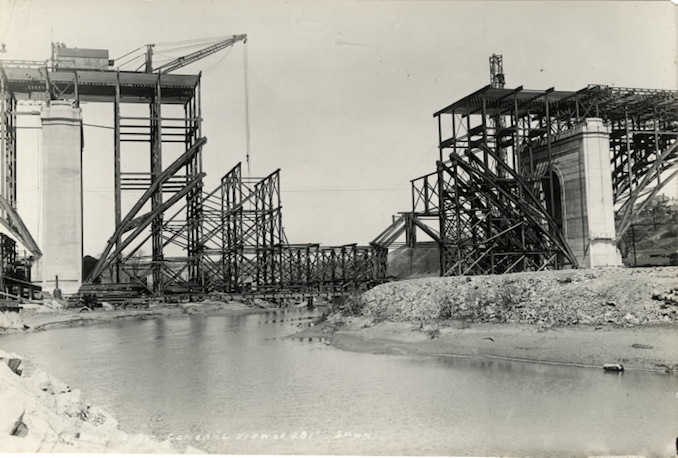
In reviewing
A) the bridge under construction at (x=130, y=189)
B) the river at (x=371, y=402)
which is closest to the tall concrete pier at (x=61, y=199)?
the bridge under construction at (x=130, y=189)

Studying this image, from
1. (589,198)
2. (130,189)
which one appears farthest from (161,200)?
(589,198)

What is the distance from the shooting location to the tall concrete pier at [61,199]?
43781 mm

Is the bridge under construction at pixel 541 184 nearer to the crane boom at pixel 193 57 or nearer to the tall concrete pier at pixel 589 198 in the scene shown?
the tall concrete pier at pixel 589 198

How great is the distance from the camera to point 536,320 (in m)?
21.2

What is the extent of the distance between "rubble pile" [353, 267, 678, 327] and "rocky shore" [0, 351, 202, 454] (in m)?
14.8

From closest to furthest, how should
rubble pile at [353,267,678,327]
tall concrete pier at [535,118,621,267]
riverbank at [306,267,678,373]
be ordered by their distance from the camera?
1. riverbank at [306,267,678,373]
2. rubble pile at [353,267,678,327]
3. tall concrete pier at [535,118,621,267]

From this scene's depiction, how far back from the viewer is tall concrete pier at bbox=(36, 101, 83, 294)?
43.8m

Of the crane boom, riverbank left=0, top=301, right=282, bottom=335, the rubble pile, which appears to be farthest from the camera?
the crane boom

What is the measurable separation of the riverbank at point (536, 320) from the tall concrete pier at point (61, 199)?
24.3 meters

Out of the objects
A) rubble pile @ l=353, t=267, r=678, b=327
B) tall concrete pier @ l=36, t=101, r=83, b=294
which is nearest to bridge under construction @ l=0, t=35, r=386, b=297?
tall concrete pier @ l=36, t=101, r=83, b=294

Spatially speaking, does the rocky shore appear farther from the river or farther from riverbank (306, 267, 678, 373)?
riverbank (306, 267, 678, 373)

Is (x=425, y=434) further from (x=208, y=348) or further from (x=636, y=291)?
(x=208, y=348)

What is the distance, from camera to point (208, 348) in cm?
2367

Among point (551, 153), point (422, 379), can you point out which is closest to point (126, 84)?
point (551, 153)
